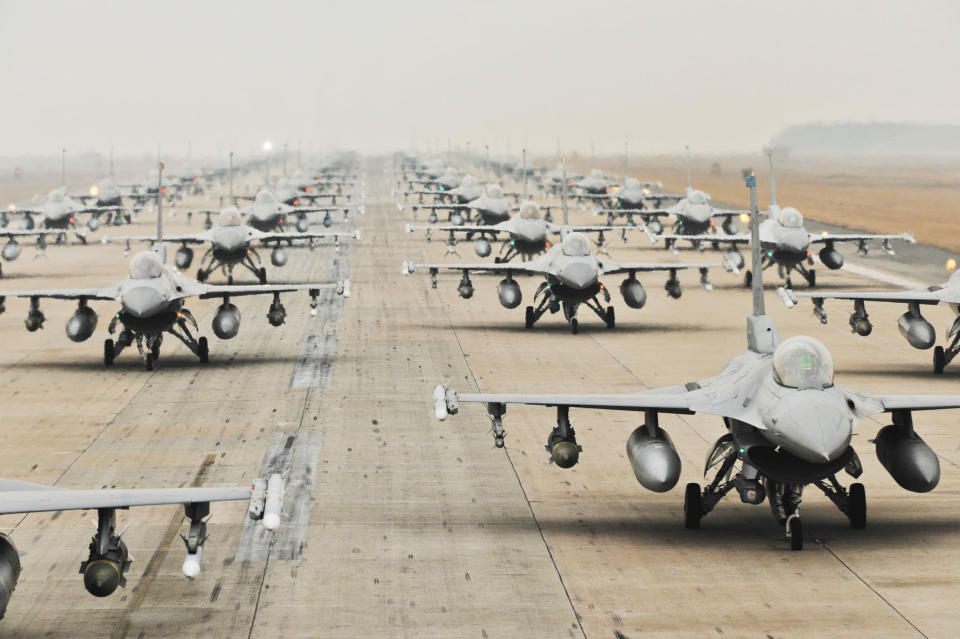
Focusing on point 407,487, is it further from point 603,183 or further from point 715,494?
point 603,183

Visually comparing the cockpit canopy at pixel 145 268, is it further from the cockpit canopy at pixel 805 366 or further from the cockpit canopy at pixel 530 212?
the cockpit canopy at pixel 530 212

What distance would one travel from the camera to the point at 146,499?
12.1 metres

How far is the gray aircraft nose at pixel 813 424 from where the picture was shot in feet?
49.1

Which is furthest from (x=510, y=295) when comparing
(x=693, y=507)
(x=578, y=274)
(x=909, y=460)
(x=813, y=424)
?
(x=813, y=424)

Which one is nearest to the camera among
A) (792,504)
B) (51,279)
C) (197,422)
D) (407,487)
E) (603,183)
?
(792,504)

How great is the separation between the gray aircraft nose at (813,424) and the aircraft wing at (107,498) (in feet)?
23.0

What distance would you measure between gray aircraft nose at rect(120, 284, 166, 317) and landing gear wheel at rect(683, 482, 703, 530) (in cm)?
1728

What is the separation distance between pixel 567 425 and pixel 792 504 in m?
3.44

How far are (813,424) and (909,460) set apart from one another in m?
3.08

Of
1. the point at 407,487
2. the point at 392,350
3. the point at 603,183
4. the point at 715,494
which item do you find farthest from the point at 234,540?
the point at 603,183

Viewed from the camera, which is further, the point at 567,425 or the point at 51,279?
the point at 51,279

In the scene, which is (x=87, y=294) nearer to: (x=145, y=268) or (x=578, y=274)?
(x=145, y=268)

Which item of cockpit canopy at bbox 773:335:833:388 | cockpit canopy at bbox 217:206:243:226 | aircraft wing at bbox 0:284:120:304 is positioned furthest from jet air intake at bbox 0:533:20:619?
cockpit canopy at bbox 217:206:243:226

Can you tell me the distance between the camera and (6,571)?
12.7 m
